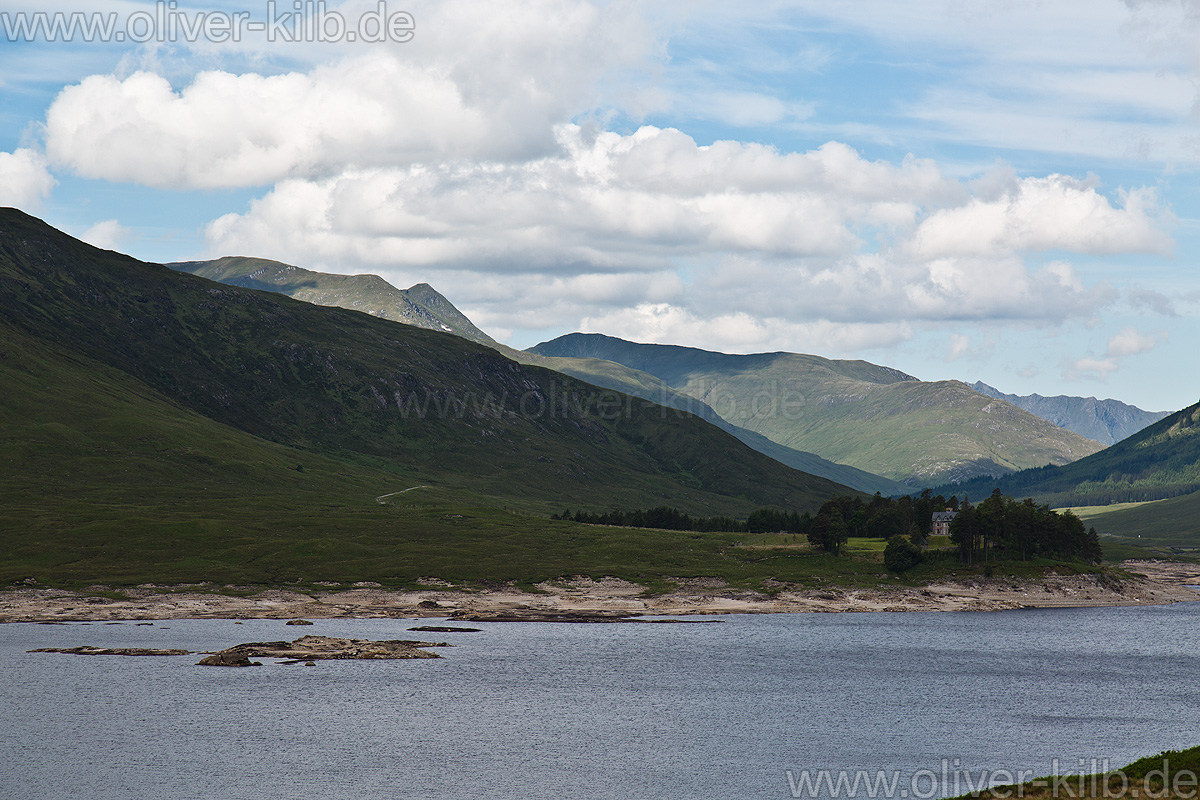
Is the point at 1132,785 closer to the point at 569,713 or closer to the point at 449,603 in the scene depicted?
the point at 569,713

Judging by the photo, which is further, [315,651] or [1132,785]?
[315,651]

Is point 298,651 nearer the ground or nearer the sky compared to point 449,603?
nearer the sky

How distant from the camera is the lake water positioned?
75.2 metres

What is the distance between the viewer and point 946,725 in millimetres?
95625

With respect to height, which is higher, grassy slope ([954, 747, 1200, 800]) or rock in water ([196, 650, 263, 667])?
grassy slope ([954, 747, 1200, 800])

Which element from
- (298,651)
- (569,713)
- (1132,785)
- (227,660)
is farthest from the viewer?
(298,651)

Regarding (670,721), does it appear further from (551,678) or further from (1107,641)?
(1107,641)

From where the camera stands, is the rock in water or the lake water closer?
the lake water

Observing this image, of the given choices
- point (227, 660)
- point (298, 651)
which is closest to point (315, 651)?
point (298, 651)

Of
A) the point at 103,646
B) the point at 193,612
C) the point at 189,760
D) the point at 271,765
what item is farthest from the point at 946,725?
the point at 193,612

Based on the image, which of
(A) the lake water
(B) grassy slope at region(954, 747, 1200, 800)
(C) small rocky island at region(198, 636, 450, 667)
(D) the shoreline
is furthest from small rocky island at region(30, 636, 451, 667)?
(B) grassy slope at region(954, 747, 1200, 800)

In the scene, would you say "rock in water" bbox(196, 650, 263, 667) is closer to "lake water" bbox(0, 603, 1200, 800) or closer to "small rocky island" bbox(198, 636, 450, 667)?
"small rocky island" bbox(198, 636, 450, 667)

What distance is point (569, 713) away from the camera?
100 meters

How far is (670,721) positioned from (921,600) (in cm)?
11429
